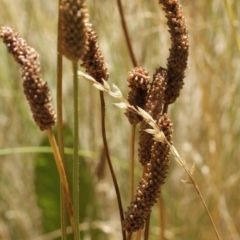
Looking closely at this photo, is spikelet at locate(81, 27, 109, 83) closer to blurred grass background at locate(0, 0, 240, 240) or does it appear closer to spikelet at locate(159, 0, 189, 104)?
spikelet at locate(159, 0, 189, 104)

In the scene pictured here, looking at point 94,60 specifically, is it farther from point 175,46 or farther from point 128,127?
point 128,127

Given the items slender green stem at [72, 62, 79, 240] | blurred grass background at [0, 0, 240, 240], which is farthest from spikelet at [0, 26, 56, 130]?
blurred grass background at [0, 0, 240, 240]

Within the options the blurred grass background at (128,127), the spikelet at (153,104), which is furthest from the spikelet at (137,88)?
the blurred grass background at (128,127)

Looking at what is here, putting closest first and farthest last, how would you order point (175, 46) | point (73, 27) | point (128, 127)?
point (73, 27) → point (175, 46) → point (128, 127)

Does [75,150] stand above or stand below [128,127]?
below

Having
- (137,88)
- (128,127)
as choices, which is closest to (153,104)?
(137,88)

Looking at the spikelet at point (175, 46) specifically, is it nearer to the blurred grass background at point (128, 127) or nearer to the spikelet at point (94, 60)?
the spikelet at point (94, 60)

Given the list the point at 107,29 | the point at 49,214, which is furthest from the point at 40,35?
the point at 49,214
